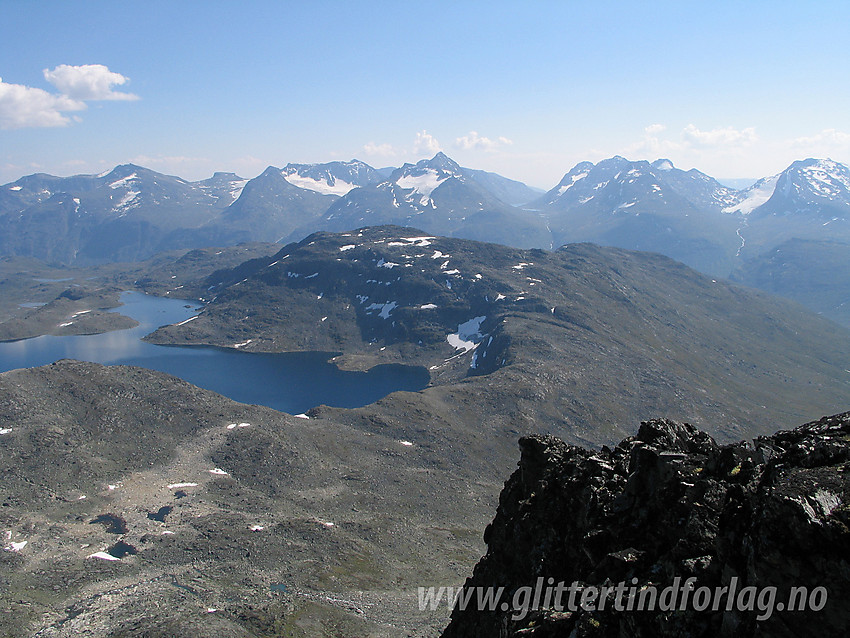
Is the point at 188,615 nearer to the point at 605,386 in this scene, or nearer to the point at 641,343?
the point at 605,386

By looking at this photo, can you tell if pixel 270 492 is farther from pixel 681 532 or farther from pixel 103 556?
pixel 681 532

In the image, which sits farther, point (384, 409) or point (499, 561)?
point (384, 409)

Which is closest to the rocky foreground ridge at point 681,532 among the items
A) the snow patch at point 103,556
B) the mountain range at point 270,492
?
the mountain range at point 270,492

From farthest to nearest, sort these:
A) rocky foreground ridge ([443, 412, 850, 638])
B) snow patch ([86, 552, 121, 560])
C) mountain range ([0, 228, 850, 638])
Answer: snow patch ([86, 552, 121, 560])
mountain range ([0, 228, 850, 638])
rocky foreground ridge ([443, 412, 850, 638])

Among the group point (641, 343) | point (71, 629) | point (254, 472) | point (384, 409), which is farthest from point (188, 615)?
point (641, 343)

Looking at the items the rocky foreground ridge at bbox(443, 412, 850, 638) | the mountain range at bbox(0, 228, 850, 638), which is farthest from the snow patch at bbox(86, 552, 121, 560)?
the rocky foreground ridge at bbox(443, 412, 850, 638)

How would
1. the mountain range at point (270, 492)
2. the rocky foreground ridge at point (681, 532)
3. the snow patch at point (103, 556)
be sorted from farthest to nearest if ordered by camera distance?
the snow patch at point (103, 556) → the mountain range at point (270, 492) → the rocky foreground ridge at point (681, 532)

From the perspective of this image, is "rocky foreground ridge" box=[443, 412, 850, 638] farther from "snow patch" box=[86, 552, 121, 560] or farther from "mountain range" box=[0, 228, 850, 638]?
"snow patch" box=[86, 552, 121, 560]

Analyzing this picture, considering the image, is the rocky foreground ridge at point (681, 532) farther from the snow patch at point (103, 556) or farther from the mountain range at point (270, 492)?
the snow patch at point (103, 556)

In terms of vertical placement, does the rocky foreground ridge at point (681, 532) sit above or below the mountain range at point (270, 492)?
above
